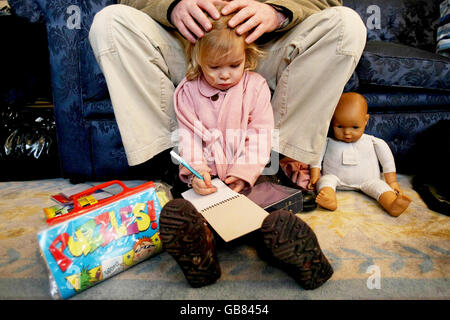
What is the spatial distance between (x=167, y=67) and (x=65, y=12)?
0.48 meters

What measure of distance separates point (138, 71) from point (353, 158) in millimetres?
789

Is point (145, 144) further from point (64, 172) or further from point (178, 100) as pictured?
point (64, 172)

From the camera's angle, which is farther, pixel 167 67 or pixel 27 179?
pixel 27 179

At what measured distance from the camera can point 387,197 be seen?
91 centimetres

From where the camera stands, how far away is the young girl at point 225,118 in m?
0.83

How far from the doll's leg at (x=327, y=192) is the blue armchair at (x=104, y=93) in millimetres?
329

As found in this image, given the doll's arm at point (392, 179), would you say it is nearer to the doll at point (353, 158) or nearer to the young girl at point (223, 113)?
the doll at point (353, 158)

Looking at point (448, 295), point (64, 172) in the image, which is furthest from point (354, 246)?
point (64, 172)

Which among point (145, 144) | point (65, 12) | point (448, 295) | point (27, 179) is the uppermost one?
point (65, 12)

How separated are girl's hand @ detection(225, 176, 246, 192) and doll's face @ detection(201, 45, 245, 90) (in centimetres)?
29

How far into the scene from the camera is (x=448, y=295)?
576 millimetres

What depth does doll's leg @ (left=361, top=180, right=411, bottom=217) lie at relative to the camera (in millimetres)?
856

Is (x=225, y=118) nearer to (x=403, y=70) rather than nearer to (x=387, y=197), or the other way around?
(x=387, y=197)

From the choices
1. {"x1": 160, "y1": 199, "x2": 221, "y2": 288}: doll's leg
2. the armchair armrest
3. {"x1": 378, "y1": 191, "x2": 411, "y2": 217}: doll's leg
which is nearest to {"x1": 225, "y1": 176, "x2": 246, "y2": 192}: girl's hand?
{"x1": 160, "y1": 199, "x2": 221, "y2": 288}: doll's leg
